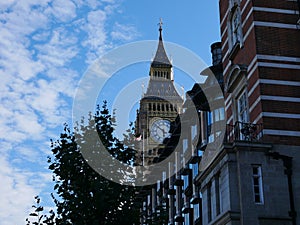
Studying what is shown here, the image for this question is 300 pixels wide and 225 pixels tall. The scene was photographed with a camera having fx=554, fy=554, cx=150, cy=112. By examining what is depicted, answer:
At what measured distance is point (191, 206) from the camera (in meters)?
49.7

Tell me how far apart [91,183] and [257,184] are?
22.1ft

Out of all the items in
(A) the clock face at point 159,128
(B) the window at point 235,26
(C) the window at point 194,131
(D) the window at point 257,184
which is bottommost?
(D) the window at point 257,184

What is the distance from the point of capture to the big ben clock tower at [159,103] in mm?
110312

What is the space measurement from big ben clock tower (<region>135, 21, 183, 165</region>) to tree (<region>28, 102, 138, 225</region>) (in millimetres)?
73949

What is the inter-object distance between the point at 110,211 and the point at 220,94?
2248 centimetres

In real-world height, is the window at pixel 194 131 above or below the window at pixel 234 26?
above

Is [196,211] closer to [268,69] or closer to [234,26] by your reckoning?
Result: [234,26]

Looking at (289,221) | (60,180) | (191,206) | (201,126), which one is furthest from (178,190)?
(289,221)

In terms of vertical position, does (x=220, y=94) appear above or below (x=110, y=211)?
above

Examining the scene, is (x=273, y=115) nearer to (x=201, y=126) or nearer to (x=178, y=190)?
(x=201, y=126)

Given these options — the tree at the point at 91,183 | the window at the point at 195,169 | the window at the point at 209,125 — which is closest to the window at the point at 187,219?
the window at the point at 195,169

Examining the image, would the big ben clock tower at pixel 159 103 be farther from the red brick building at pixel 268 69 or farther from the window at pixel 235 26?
the red brick building at pixel 268 69

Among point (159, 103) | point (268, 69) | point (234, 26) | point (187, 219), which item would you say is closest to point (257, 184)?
point (268, 69)

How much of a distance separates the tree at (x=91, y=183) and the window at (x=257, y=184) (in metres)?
Result: 5.42
